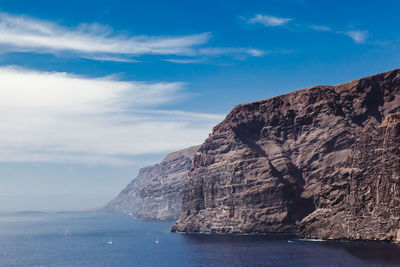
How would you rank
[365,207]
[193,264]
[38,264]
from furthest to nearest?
1. [365,207]
2. [38,264]
3. [193,264]

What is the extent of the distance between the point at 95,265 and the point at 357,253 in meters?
79.4

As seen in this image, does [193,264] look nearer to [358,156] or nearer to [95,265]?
[95,265]

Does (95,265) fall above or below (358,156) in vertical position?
below

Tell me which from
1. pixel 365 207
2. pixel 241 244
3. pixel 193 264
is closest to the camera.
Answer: pixel 193 264

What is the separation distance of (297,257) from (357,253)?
17658mm

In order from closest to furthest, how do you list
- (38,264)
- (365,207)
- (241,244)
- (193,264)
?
(193,264) < (38,264) < (365,207) < (241,244)

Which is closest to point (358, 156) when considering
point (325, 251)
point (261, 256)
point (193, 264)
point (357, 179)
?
point (357, 179)

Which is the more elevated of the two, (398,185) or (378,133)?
(378,133)

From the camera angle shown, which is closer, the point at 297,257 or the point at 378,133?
the point at 297,257

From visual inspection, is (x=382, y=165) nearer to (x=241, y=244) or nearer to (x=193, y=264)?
(x=241, y=244)

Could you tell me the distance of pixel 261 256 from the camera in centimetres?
16412

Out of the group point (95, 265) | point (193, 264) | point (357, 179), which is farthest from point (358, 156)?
point (95, 265)

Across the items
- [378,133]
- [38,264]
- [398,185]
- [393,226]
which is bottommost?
[38,264]

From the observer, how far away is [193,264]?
157500 mm
